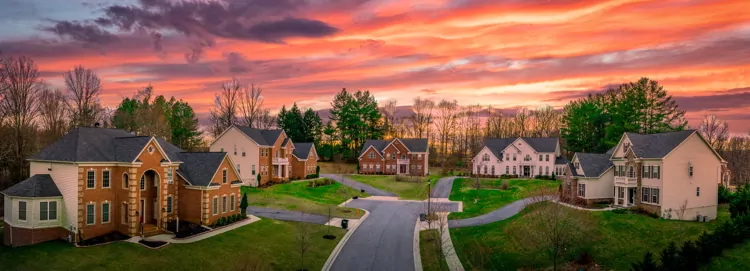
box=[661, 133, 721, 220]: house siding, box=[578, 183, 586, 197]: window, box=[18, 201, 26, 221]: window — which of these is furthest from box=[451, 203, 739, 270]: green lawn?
box=[18, 201, 26, 221]: window

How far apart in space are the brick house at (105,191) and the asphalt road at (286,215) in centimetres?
575

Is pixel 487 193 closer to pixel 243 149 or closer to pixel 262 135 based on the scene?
pixel 262 135

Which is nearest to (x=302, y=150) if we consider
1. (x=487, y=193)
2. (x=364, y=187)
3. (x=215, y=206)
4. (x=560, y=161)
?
(x=364, y=187)

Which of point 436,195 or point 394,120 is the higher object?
point 394,120

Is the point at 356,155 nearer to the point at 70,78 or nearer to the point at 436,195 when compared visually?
the point at 436,195

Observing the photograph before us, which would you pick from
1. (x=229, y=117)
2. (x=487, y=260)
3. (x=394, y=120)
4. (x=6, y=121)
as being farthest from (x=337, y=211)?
(x=394, y=120)

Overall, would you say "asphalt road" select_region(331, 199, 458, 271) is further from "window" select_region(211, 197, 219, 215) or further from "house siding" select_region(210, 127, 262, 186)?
"house siding" select_region(210, 127, 262, 186)

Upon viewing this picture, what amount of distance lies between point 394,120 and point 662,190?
262ft

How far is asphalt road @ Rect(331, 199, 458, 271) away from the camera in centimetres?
2731

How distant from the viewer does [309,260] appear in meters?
28.4

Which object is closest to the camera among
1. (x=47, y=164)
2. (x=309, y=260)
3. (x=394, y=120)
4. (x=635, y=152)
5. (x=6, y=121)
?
(x=309, y=260)

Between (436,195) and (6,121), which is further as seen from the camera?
(436,195)

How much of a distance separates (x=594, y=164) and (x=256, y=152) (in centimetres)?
4303

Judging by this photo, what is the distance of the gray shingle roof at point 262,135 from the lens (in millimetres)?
A: 61875
